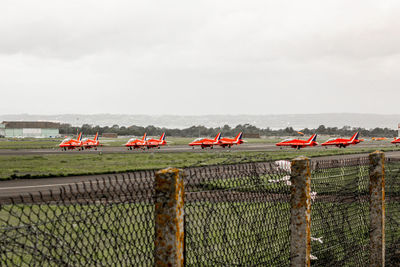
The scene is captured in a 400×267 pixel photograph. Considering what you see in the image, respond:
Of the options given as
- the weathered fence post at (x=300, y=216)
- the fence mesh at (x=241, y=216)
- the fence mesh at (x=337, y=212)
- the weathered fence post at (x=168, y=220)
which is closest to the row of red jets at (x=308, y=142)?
the fence mesh at (x=337, y=212)

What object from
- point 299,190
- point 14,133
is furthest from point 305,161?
point 14,133

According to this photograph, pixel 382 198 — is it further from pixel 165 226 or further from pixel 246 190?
pixel 165 226

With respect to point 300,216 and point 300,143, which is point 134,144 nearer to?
point 300,143

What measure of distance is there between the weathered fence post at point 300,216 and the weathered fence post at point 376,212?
5.77 feet

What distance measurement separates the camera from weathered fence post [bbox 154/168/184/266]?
252cm

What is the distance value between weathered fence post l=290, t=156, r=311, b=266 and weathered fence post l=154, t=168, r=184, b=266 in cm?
168

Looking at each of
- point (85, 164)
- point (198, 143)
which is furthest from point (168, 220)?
point (198, 143)

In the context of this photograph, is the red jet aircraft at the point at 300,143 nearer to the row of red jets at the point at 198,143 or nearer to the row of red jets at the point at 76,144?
the row of red jets at the point at 198,143

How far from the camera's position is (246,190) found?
4.16 m

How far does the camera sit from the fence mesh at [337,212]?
200 inches

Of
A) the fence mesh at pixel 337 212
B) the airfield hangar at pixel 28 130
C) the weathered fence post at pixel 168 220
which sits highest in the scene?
the weathered fence post at pixel 168 220

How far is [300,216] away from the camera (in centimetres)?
381

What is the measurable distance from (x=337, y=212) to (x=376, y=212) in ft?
2.03

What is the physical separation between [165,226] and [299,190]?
1768 millimetres
